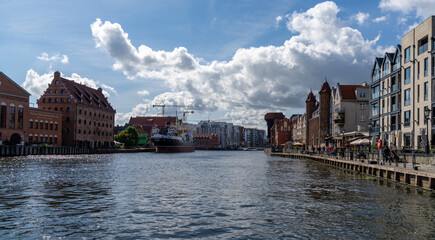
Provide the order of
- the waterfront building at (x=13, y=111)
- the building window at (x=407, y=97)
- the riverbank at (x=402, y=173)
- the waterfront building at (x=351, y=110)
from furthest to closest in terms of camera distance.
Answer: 1. the waterfront building at (x=351, y=110)
2. the waterfront building at (x=13, y=111)
3. the building window at (x=407, y=97)
4. the riverbank at (x=402, y=173)

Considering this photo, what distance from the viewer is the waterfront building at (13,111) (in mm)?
83125

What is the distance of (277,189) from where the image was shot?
28.6m

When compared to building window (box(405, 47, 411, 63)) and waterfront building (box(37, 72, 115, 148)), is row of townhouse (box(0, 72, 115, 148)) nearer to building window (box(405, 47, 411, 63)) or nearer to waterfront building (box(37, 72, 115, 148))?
waterfront building (box(37, 72, 115, 148))

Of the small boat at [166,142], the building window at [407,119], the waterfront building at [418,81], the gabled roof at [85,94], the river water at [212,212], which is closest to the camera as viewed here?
the river water at [212,212]

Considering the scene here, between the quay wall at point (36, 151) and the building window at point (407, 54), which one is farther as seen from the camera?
the quay wall at point (36, 151)

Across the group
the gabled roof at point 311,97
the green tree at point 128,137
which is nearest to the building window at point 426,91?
the gabled roof at point 311,97

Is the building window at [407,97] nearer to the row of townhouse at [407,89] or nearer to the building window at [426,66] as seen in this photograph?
the row of townhouse at [407,89]

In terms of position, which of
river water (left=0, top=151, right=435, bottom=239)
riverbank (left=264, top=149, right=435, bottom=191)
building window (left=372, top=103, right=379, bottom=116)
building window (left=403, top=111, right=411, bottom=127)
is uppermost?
building window (left=372, top=103, right=379, bottom=116)

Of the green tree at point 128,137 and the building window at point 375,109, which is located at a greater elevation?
the building window at point 375,109

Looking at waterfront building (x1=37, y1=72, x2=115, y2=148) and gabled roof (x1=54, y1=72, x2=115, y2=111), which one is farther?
gabled roof (x1=54, y1=72, x2=115, y2=111)

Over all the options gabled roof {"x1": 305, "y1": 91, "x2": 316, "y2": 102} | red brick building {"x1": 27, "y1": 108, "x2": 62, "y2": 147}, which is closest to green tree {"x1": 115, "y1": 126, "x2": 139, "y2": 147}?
red brick building {"x1": 27, "y1": 108, "x2": 62, "y2": 147}

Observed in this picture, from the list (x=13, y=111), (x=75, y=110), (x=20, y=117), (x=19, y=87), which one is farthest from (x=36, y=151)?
(x=75, y=110)

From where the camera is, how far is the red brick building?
9544cm

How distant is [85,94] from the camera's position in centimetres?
12369
